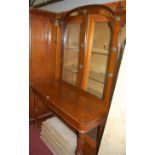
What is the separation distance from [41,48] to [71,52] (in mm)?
518

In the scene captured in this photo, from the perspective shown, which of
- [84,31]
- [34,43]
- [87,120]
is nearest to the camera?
[87,120]

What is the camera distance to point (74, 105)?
1.61 m

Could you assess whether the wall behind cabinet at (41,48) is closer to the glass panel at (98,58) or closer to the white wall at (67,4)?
the white wall at (67,4)

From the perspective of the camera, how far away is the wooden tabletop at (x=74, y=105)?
1.38 m

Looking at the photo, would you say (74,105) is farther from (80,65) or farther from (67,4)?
(67,4)

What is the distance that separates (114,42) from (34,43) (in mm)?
1271

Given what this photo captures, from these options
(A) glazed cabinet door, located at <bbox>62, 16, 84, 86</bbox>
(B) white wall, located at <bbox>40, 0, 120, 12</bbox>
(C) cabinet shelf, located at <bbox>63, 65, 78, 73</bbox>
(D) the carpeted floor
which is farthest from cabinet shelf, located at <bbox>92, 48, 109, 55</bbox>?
(D) the carpeted floor

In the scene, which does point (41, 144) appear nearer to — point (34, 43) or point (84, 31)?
point (34, 43)

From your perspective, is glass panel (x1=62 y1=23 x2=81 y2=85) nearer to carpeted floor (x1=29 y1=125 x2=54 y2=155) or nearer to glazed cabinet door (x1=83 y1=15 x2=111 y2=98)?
glazed cabinet door (x1=83 y1=15 x2=111 y2=98)

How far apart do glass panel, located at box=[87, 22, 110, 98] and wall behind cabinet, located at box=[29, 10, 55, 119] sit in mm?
876

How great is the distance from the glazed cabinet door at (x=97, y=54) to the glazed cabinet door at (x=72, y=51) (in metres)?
0.13

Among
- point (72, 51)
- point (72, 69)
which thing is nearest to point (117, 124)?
point (72, 69)

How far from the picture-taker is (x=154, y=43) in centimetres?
51
